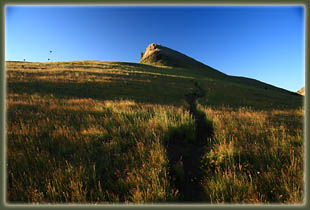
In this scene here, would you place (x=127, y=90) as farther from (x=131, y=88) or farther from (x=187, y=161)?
(x=187, y=161)

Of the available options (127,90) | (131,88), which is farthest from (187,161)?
(131,88)

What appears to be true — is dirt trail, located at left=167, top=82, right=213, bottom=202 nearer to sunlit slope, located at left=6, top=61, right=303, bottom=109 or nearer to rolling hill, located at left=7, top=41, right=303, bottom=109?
sunlit slope, located at left=6, top=61, right=303, bottom=109

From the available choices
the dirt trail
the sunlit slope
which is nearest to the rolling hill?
the sunlit slope

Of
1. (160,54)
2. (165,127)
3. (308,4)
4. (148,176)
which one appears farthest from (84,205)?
(160,54)

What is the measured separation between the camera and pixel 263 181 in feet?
7.50

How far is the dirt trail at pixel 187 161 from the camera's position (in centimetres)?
238

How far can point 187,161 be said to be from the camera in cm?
317

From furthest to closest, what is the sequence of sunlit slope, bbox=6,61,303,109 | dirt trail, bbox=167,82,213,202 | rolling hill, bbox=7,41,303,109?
rolling hill, bbox=7,41,303,109 → sunlit slope, bbox=6,61,303,109 → dirt trail, bbox=167,82,213,202

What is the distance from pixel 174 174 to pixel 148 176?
60cm

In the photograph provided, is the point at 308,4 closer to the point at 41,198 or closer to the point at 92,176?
the point at 92,176

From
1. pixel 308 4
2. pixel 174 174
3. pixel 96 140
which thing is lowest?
pixel 174 174

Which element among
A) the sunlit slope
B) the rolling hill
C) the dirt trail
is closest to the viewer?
the dirt trail

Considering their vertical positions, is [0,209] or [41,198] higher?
[41,198]

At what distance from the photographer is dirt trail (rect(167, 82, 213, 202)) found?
238 cm
